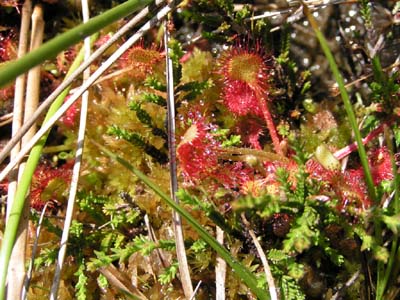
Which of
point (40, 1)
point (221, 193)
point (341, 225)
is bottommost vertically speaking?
point (341, 225)

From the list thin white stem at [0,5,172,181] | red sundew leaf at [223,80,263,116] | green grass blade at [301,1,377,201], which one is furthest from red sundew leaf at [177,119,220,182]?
green grass blade at [301,1,377,201]

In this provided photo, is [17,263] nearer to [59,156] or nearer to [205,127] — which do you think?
[59,156]

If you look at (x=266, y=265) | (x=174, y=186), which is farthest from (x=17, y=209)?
(x=266, y=265)

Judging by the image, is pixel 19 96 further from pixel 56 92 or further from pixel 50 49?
pixel 50 49

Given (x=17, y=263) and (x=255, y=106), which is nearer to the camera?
(x=17, y=263)

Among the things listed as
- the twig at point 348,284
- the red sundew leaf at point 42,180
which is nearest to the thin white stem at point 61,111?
the red sundew leaf at point 42,180

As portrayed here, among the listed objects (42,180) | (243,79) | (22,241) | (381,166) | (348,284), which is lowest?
(348,284)

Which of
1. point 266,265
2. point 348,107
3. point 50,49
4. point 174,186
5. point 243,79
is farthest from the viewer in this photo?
point 243,79

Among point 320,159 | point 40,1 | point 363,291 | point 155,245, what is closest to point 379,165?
point 320,159
